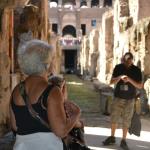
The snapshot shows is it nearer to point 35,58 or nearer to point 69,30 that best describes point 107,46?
point 35,58

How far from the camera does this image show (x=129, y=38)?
1684cm

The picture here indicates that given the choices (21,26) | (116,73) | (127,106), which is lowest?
(127,106)

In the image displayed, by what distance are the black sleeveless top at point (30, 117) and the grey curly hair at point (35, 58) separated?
0.16 metres

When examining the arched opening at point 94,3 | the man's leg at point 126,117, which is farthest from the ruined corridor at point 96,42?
the arched opening at point 94,3

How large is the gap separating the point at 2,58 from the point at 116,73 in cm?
188

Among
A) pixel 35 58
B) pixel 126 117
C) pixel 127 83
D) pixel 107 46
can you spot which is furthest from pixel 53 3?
pixel 35 58

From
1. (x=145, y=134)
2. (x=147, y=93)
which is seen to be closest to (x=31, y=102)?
(x=145, y=134)

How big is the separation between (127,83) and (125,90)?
0.12 m

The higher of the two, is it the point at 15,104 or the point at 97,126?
the point at 15,104

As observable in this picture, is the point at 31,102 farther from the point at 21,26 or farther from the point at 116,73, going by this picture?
the point at 21,26

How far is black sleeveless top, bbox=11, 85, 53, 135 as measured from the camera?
124 inches

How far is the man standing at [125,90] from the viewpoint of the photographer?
800 cm

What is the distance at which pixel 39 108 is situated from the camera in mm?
3156

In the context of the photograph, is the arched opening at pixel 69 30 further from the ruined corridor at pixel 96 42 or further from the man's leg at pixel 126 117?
the man's leg at pixel 126 117
